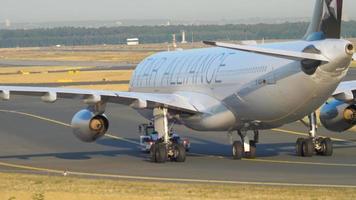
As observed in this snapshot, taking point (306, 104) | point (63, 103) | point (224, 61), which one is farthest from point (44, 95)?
point (63, 103)

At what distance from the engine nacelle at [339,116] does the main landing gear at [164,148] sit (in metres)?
6.42

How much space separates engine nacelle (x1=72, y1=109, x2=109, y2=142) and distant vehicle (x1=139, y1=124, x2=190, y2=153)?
2240 millimetres

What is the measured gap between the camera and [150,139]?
4216 cm

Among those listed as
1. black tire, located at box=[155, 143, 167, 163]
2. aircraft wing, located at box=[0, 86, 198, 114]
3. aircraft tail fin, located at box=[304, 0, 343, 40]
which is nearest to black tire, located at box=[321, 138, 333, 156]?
aircraft wing, located at box=[0, 86, 198, 114]

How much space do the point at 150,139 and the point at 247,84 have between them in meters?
6.96

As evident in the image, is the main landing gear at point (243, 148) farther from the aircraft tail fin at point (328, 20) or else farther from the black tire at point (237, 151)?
the aircraft tail fin at point (328, 20)

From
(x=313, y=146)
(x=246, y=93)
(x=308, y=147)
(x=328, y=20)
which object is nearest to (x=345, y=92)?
(x=313, y=146)

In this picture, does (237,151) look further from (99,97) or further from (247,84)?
(99,97)

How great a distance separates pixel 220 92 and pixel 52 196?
14.0 meters

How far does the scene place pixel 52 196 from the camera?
25.6 m

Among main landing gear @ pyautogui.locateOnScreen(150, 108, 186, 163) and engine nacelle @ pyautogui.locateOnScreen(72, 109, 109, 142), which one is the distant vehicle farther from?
engine nacelle @ pyautogui.locateOnScreen(72, 109, 109, 142)

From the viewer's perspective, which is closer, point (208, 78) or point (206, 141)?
point (208, 78)

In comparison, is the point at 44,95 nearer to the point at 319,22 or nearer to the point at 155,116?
the point at 155,116

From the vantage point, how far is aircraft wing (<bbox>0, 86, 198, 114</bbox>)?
120ft
